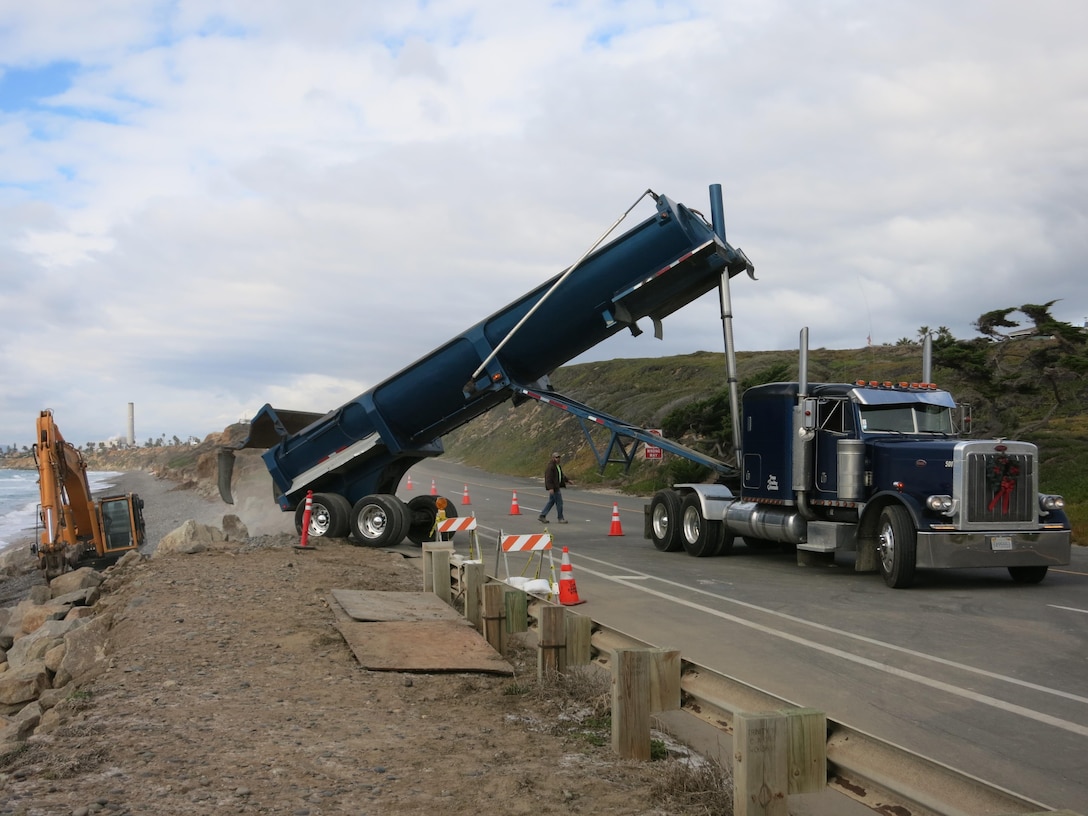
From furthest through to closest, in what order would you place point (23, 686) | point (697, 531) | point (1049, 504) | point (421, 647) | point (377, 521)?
point (377, 521) → point (697, 531) → point (1049, 504) → point (23, 686) → point (421, 647)

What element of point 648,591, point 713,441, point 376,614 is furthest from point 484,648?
point 713,441

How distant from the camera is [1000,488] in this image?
495 inches

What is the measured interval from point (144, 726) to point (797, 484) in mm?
10421

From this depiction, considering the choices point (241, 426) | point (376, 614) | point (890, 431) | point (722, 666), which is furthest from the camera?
point (241, 426)

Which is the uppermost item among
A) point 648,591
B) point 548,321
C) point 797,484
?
point 548,321

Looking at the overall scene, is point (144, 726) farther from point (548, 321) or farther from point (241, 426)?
point (241, 426)

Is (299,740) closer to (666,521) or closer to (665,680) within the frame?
(665,680)

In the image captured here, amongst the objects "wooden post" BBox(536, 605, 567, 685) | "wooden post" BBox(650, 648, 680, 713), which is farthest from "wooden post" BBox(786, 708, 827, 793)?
"wooden post" BBox(536, 605, 567, 685)

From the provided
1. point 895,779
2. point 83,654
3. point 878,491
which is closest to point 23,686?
point 83,654

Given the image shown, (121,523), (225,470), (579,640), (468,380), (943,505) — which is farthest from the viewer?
(121,523)

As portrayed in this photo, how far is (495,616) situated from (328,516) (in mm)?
10764

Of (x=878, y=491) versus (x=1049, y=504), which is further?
(x=878, y=491)

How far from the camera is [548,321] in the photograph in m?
16.5

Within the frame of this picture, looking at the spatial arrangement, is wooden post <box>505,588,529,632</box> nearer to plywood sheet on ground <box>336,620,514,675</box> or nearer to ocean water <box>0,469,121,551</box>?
plywood sheet on ground <box>336,620,514,675</box>
